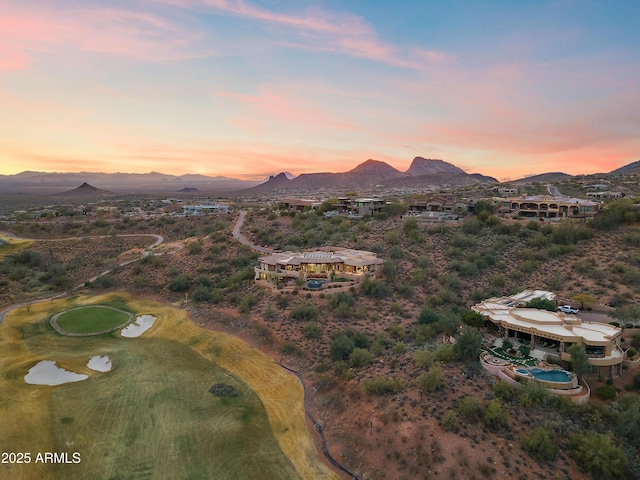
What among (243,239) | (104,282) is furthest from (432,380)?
(243,239)

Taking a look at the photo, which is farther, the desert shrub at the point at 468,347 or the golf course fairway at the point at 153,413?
the desert shrub at the point at 468,347

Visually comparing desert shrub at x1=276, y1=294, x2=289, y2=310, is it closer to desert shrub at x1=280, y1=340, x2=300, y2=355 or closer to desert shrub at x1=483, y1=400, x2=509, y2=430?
desert shrub at x1=280, y1=340, x2=300, y2=355

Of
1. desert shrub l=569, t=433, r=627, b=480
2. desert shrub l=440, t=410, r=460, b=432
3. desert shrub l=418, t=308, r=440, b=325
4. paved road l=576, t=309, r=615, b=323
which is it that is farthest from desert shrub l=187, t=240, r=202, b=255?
desert shrub l=569, t=433, r=627, b=480

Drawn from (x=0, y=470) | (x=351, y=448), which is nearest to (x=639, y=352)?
(x=351, y=448)

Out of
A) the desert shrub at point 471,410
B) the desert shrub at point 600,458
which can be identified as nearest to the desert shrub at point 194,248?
the desert shrub at point 471,410

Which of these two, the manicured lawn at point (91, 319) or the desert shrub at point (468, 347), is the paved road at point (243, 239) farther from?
the desert shrub at point (468, 347)
